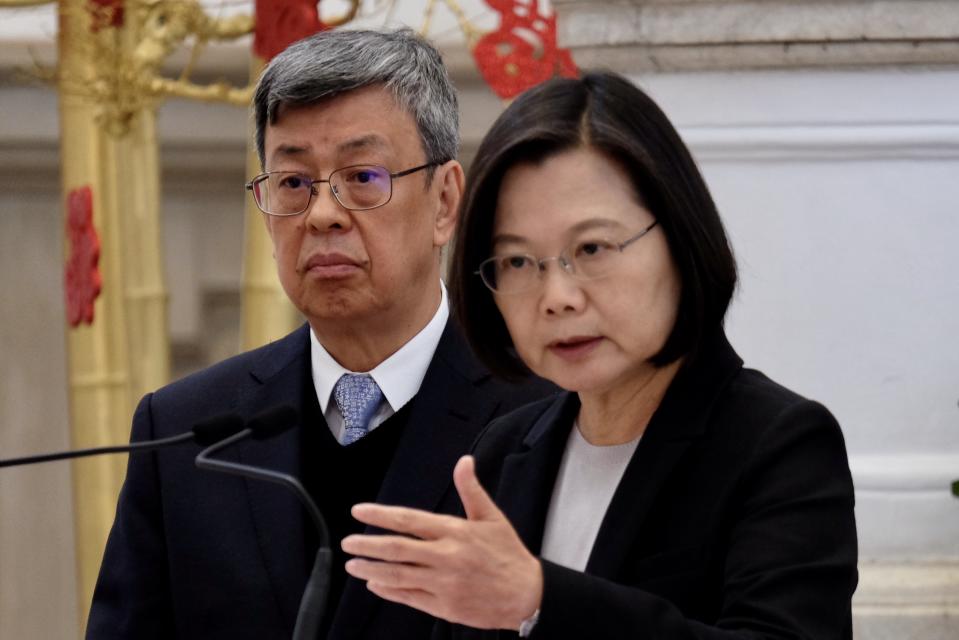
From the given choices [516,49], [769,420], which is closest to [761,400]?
[769,420]

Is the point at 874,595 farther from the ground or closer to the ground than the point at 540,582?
closer to the ground

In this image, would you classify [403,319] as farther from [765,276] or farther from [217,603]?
[765,276]

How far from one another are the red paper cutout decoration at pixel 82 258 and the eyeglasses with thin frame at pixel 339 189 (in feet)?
4.97

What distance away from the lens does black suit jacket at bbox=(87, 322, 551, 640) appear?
2.36 meters

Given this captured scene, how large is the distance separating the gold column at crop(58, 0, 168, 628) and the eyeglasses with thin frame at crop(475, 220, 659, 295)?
2.06m

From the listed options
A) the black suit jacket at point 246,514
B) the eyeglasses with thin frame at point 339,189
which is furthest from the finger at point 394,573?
the eyeglasses with thin frame at point 339,189

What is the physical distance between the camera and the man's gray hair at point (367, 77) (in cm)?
235

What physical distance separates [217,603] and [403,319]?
45cm

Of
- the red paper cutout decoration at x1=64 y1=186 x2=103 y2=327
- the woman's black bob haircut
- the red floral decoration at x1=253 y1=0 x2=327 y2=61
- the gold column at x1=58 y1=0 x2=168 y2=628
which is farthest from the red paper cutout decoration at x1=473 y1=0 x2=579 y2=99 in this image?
the woman's black bob haircut

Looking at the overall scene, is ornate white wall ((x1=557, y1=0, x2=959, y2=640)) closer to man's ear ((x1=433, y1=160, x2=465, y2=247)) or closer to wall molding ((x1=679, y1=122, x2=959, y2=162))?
wall molding ((x1=679, y1=122, x2=959, y2=162))

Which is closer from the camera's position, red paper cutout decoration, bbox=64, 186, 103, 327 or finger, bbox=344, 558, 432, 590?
finger, bbox=344, 558, 432, 590

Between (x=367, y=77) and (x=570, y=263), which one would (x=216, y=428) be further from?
(x=367, y=77)

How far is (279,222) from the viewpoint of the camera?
2.35 metres

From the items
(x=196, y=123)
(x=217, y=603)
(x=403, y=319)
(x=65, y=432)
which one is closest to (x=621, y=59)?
(x=403, y=319)
